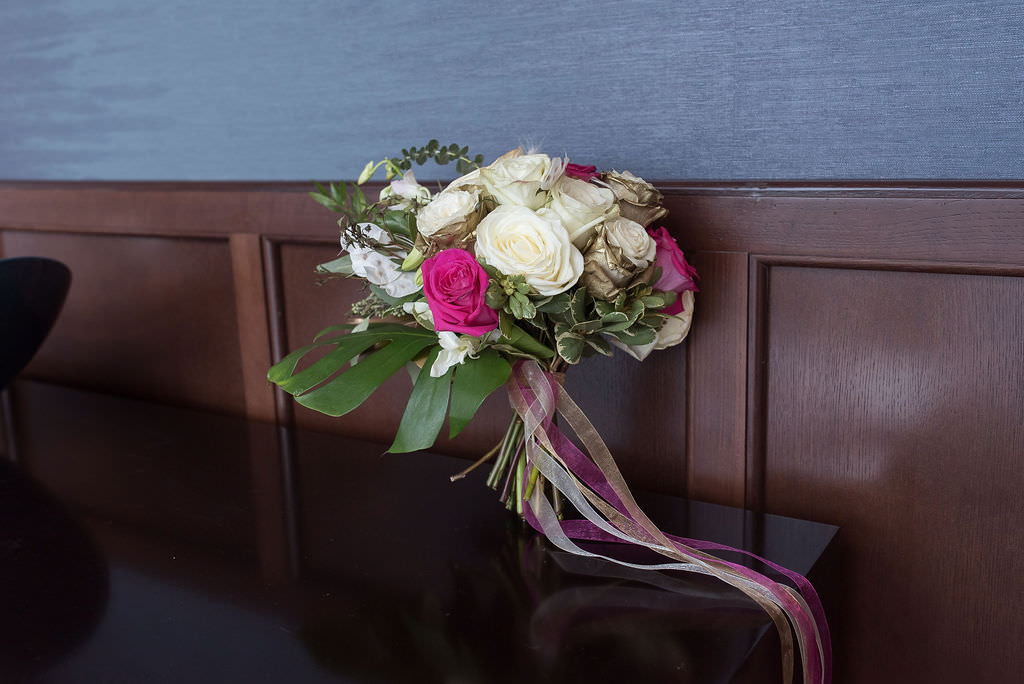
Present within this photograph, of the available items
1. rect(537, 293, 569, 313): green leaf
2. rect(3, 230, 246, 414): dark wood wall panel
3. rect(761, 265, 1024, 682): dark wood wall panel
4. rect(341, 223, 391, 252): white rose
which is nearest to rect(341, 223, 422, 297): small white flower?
rect(341, 223, 391, 252): white rose

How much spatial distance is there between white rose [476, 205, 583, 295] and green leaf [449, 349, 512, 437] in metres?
0.07

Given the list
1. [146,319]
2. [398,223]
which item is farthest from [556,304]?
[146,319]

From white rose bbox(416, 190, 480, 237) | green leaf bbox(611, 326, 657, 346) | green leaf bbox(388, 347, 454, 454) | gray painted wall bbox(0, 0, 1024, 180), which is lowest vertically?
green leaf bbox(388, 347, 454, 454)

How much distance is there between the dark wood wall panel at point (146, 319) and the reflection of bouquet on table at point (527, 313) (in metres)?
0.47

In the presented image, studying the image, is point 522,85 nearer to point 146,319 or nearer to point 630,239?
point 630,239

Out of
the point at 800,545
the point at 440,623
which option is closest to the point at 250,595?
the point at 440,623

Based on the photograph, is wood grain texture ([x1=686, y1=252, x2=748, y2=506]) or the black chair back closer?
wood grain texture ([x1=686, y1=252, x2=748, y2=506])

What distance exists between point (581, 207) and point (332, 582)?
1.09 ft

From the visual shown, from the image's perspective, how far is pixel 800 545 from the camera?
70 cm

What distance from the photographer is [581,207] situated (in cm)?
61

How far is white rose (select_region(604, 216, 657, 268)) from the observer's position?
0.61m

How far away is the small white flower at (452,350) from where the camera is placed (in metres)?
0.62

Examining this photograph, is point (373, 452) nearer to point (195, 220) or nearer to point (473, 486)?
point (473, 486)

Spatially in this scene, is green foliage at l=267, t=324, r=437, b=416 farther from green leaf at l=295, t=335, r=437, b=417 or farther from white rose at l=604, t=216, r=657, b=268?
white rose at l=604, t=216, r=657, b=268
